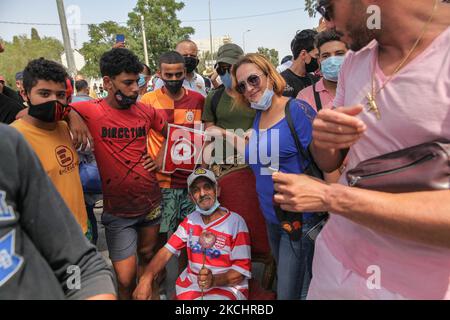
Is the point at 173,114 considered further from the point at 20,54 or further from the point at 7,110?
the point at 20,54

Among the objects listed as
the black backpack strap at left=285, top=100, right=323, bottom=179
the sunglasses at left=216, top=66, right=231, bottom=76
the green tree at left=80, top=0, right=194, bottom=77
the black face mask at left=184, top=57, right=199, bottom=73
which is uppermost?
the green tree at left=80, top=0, right=194, bottom=77

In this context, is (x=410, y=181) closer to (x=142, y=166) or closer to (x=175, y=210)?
(x=142, y=166)

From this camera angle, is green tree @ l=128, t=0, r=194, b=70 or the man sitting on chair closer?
the man sitting on chair

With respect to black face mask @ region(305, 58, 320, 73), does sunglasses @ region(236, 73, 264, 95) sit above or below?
below

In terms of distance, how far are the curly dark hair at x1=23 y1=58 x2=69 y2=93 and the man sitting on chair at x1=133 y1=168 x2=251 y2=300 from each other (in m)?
1.37

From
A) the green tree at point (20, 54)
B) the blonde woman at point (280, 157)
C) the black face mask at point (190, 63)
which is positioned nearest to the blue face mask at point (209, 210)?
the blonde woman at point (280, 157)

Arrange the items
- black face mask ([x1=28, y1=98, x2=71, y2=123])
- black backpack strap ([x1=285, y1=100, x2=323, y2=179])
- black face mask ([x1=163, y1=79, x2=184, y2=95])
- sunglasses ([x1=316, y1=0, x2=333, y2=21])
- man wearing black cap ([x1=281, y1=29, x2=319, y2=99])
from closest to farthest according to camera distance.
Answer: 1. sunglasses ([x1=316, y1=0, x2=333, y2=21])
2. black face mask ([x1=28, y1=98, x2=71, y2=123])
3. black backpack strap ([x1=285, y1=100, x2=323, y2=179])
4. black face mask ([x1=163, y1=79, x2=184, y2=95])
5. man wearing black cap ([x1=281, y1=29, x2=319, y2=99])

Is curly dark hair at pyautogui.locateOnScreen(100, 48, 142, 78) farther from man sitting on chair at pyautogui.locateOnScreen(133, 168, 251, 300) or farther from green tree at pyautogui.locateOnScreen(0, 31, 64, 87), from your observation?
green tree at pyautogui.locateOnScreen(0, 31, 64, 87)

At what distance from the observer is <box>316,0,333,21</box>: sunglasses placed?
114 centimetres

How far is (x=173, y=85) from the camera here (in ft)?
10.6

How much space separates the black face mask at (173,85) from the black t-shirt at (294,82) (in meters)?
1.07

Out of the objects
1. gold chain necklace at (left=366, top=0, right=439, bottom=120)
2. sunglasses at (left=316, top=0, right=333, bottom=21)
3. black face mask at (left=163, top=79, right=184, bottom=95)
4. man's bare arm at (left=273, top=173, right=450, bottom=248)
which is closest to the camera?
man's bare arm at (left=273, top=173, right=450, bottom=248)

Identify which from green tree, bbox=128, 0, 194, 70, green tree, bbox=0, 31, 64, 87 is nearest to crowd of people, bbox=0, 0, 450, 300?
green tree, bbox=128, 0, 194, 70

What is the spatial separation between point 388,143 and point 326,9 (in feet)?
1.69
